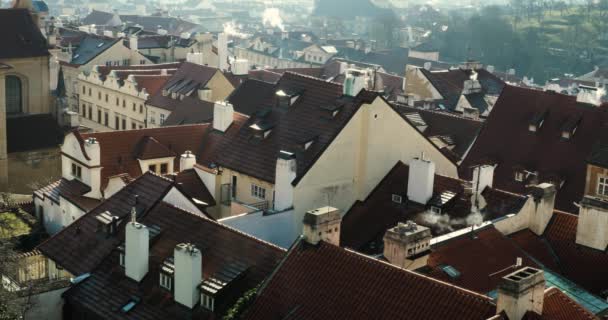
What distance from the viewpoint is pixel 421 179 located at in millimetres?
36312

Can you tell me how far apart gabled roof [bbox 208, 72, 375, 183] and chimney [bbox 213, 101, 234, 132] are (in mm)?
3497

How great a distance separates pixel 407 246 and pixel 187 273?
659 centimetres

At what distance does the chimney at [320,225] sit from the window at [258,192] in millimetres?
10248

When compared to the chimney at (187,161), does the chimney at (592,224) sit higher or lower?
higher

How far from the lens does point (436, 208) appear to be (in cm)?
3566

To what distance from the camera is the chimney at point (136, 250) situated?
29.9m

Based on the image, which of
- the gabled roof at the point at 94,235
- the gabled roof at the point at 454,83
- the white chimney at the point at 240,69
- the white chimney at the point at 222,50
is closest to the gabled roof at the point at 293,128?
the gabled roof at the point at 94,235

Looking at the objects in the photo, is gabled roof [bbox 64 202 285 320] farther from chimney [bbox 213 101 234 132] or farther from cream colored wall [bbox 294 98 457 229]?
chimney [bbox 213 101 234 132]

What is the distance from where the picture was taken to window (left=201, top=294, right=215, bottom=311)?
27.9 metres

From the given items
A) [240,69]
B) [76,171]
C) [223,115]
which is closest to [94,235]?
[76,171]

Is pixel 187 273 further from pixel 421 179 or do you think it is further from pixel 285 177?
pixel 421 179

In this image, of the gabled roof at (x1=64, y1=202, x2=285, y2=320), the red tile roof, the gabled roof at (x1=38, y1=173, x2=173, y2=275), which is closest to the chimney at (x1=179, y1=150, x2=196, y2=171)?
the gabled roof at (x1=38, y1=173, x2=173, y2=275)

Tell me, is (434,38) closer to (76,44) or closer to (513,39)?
(513,39)

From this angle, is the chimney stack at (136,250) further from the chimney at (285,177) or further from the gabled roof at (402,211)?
the gabled roof at (402,211)
